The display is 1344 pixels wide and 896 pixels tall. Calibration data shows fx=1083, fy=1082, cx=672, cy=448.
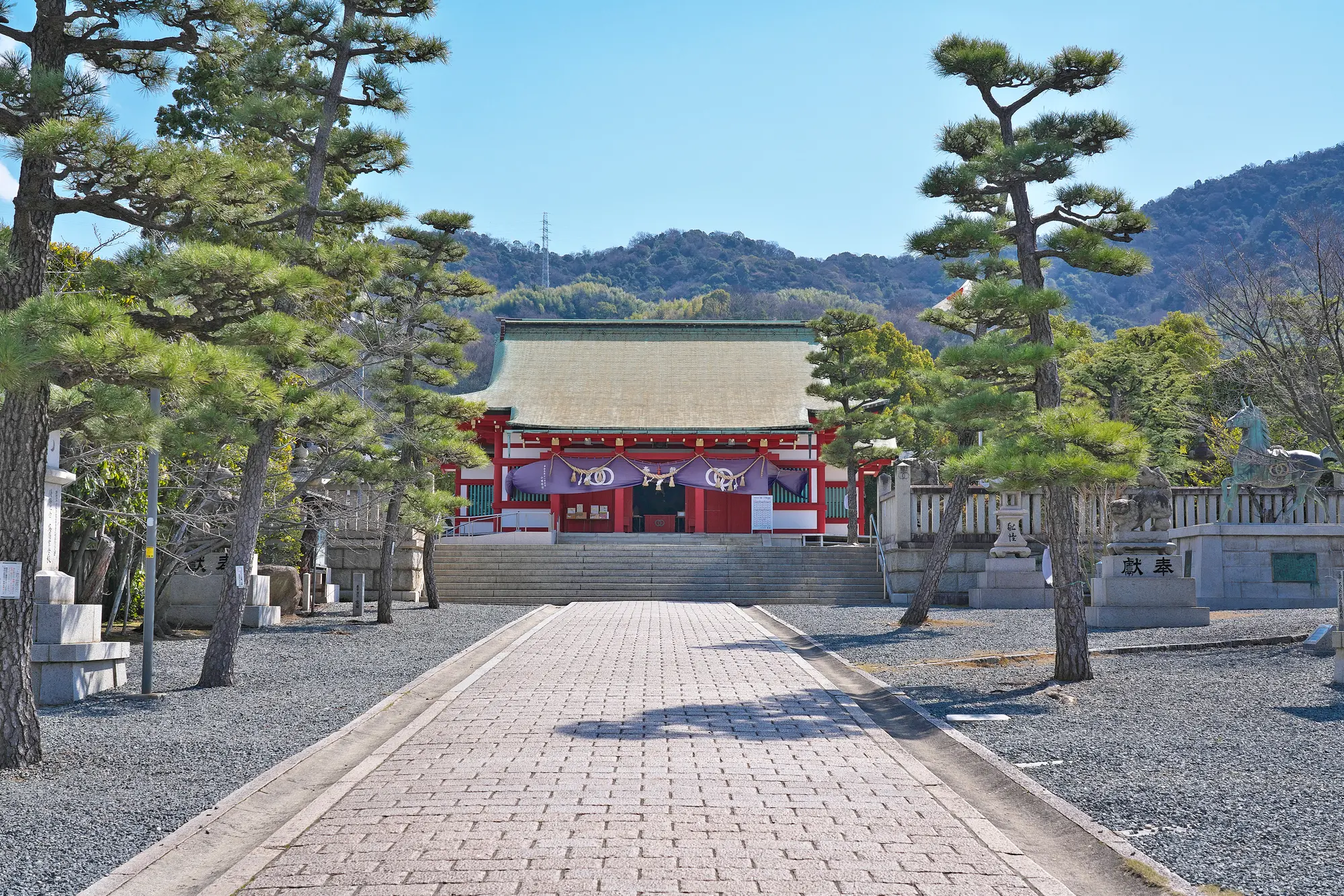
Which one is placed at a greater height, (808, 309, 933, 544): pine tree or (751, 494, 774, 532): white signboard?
(808, 309, 933, 544): pine tree

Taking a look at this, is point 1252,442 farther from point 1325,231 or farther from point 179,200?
point 179,200

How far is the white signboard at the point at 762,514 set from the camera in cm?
2983

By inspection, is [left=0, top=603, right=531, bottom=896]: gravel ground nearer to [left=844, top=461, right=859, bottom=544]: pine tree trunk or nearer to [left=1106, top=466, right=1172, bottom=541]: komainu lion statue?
[left=1106, top=466, right=1172, bottom=541]: komainu lion statue

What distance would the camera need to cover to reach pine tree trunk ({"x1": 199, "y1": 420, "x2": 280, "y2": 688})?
400 inches

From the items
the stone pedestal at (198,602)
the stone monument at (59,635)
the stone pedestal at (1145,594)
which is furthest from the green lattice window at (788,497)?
the stone monument at (59,635)

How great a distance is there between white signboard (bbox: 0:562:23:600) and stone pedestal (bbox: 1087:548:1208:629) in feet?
44.5

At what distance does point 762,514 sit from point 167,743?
23.3 metres

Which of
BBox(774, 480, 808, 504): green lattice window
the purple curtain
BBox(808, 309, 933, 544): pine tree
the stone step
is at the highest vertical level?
BBox(808, 309, 933, 544): pine tree

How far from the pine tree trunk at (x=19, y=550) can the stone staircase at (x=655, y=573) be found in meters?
16.3

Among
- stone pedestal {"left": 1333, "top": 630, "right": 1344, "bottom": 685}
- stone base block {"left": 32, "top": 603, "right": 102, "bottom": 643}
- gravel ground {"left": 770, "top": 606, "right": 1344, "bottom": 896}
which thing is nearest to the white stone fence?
gravel ground {"left": 770, "top": 606, "right": 1344, "bottom": 896}

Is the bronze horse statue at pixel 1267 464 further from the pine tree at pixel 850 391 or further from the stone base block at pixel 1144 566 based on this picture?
the pine tree at pixel 850 391

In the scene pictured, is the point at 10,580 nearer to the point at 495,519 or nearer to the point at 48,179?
the point at 48,179

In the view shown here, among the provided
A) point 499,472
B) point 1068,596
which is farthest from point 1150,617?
point 499,472

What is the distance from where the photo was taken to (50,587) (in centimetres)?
902
